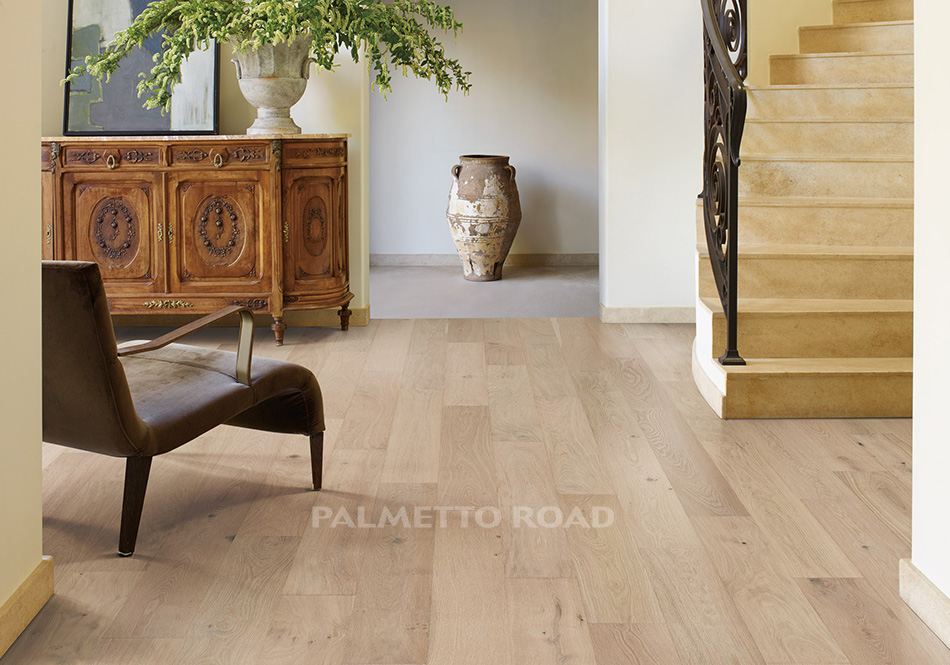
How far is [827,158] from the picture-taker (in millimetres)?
4184

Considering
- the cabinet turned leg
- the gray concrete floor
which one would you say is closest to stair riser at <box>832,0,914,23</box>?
the gray concrete floor

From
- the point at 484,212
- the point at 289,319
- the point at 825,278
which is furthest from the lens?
the point at 484,212

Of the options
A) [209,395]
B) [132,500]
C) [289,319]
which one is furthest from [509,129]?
[132,500]

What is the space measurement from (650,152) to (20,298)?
13.0ft

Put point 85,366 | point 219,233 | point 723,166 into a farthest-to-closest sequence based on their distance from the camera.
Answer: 1. point 219,233
2. point 723,166
3. point 85,366

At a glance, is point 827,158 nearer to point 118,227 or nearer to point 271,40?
point 271,40

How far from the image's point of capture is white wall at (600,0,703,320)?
16.9 feet

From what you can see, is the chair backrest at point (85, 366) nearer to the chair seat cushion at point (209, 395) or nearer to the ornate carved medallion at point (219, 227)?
the chair seat cushion at point (209, 395)

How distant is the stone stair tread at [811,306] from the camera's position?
3.60m

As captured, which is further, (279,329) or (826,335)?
(279,329)

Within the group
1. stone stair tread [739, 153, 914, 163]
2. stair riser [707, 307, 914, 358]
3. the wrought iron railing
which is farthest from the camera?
stone stair tread [739, 153, 914, 163]

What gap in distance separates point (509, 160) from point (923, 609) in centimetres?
607

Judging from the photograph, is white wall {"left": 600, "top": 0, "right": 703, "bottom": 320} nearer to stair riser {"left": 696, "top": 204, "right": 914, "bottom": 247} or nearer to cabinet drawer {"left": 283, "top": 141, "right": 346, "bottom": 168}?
stair riser {"left": 696, "top": 204, "right": 914, "bottom": 247}

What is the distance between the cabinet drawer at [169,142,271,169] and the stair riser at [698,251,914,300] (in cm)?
227
